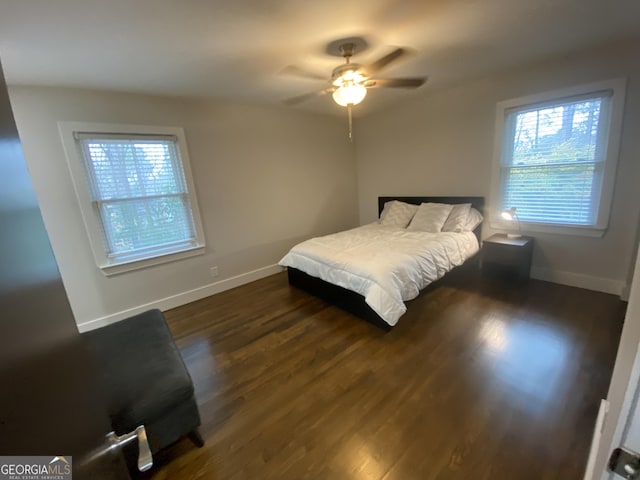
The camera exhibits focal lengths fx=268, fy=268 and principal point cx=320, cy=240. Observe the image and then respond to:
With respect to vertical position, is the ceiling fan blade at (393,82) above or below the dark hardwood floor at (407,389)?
above

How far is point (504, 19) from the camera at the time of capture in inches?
74.4

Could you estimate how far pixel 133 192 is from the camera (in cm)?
284

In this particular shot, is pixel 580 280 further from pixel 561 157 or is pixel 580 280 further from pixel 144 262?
pixel 144 262

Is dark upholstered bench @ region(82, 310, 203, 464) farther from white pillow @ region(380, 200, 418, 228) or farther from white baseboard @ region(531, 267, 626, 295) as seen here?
white baseboard @ region(531, 267, 626, 295)

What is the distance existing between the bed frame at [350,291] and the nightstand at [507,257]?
0.24m

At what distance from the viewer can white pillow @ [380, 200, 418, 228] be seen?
391cm

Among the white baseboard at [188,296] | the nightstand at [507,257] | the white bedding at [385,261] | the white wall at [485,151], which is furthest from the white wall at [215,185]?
the nightstand at [507,257]

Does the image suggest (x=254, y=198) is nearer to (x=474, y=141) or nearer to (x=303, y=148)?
(x=303, y=148)

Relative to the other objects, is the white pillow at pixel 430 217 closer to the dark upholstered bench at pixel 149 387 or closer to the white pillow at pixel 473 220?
the white pillow at pixel 473 220

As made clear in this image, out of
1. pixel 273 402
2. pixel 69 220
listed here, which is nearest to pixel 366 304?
pixel 273 402

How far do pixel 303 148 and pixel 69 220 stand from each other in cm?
295

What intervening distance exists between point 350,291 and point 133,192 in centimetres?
249

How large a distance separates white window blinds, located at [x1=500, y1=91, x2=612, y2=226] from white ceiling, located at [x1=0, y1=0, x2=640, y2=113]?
1.80 ft

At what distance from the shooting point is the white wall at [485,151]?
98.3 inches
